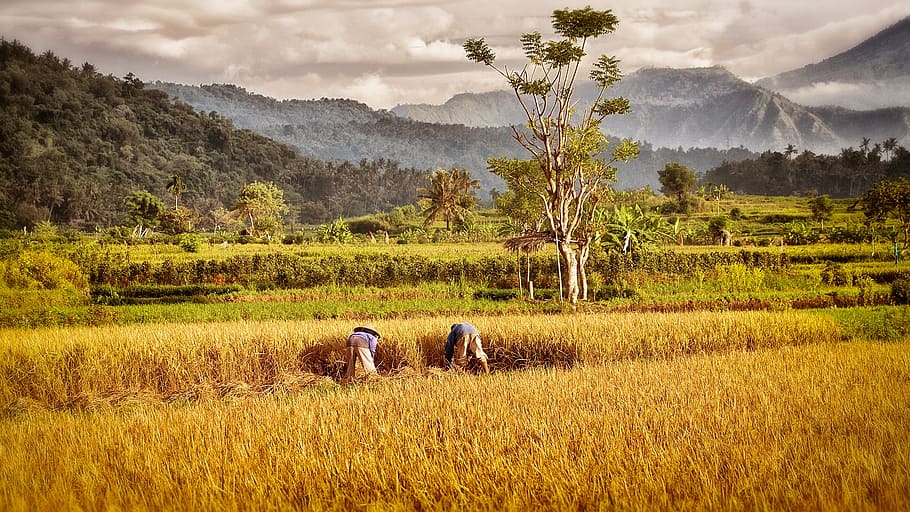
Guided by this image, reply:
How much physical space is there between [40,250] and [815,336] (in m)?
14.0

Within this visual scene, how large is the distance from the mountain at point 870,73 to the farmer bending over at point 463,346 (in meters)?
42.0

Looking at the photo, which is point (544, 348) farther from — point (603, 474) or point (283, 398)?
point (603, 474)

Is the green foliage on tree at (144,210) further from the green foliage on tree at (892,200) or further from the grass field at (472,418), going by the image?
the green foliage on tree at (892,200)

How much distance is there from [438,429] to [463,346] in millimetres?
2868

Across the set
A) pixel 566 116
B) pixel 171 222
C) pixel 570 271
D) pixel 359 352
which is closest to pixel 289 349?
pixel 359 352

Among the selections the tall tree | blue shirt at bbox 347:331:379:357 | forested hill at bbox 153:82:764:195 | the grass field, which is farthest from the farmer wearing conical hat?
forested hill at bbox 153:82:764:195

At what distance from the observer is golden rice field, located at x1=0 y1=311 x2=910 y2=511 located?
11.6ft

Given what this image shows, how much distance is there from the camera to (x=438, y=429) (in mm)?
4637

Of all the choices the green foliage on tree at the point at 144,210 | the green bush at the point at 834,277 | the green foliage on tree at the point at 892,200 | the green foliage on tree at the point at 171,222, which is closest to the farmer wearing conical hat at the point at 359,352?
the green bush at the point at 834,277

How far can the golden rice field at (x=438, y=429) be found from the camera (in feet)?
11.6

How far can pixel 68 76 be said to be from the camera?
183 ft

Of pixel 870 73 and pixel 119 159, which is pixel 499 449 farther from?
pixel 870 73

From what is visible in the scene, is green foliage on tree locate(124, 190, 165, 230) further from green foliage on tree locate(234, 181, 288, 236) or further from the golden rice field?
the golden rice field

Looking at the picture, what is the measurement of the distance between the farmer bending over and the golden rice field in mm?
408
